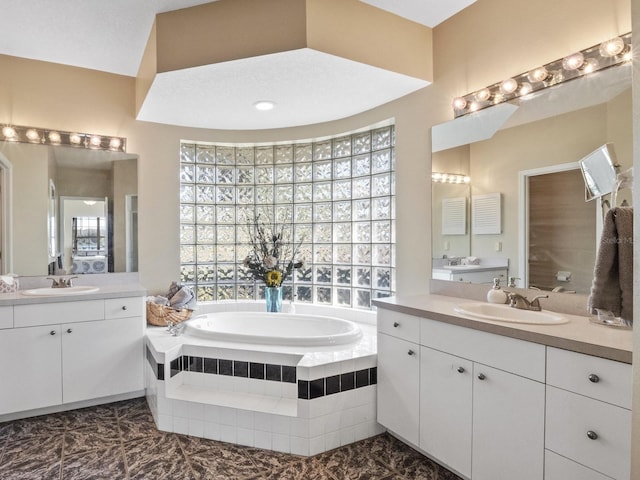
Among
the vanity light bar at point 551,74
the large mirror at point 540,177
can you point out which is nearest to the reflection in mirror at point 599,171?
the large mirror at point 540,177

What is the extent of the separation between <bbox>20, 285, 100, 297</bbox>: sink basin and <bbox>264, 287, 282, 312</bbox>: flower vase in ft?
4.43

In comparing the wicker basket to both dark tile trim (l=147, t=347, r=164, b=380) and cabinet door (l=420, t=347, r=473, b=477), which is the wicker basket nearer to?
dark tile trim (l=147, t=347, r=164, b=380)

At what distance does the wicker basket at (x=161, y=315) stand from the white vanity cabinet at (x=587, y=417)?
2.66 metres

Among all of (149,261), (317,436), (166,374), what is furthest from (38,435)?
(317,436)

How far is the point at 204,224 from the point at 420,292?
2162 millimetres

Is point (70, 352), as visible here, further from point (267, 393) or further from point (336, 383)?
point (336, 383)

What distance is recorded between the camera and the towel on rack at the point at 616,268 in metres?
1.45

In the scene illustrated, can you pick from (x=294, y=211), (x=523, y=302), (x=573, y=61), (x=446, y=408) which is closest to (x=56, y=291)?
(x=294, y=211)

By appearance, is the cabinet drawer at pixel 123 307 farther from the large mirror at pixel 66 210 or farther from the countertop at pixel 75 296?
the large mirror at pixel 66 210

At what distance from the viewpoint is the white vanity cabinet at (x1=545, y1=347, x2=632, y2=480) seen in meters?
1.30

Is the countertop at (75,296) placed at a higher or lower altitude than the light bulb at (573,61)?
lower

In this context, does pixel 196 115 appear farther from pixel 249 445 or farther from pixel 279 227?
pixel 249 445

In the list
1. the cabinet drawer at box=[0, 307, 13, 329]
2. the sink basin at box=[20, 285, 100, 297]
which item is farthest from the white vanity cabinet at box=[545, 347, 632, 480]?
the cabinet drawer at box=[0, 307, 13, 329]

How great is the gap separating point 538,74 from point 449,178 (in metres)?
0.77
